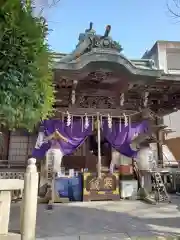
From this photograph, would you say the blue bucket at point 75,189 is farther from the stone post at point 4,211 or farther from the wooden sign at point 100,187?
the stone post at point 4,211

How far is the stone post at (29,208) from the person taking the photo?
3062mm

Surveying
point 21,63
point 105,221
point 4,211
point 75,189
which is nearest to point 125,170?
point 75,189

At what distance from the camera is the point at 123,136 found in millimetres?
8406

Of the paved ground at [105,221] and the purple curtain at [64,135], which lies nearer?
the paved ground at [105,221]

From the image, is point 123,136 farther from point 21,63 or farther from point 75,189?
point 21,63

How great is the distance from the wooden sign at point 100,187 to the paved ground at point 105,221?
0.42 m

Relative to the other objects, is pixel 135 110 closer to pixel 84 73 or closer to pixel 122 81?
pixel 122 81

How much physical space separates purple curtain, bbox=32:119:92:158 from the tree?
15.4 feet

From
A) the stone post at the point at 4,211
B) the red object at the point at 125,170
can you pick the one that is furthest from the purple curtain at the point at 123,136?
the stone post at the point at 4,211

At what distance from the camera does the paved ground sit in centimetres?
413

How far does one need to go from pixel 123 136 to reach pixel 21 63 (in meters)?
5.96

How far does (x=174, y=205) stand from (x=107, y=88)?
16.6ft

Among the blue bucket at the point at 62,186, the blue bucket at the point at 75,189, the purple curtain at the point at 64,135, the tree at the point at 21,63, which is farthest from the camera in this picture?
the purple curtain at the point at 64,135

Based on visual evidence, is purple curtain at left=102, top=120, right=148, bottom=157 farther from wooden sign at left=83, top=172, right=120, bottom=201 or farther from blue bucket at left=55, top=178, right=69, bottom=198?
blue bucket at left=55, top=178, right=69, bottom=198
